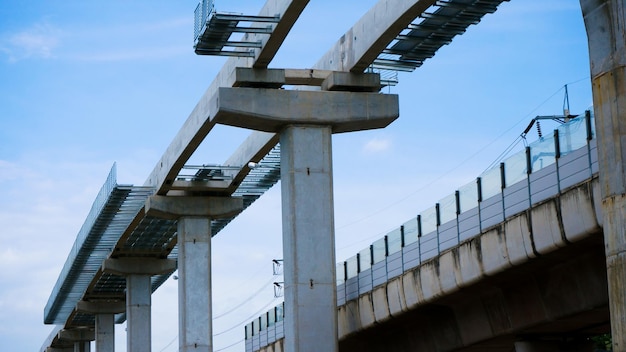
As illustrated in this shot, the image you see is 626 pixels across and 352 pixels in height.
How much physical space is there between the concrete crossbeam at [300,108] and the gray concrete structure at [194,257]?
41.4 ft

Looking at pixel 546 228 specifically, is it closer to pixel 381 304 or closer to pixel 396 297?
pixel 396 297

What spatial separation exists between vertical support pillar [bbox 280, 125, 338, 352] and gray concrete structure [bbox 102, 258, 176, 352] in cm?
2694

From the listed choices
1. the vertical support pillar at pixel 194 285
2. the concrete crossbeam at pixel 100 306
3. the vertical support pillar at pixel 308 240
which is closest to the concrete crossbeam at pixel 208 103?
the vertical support pillar at pixel 194 285

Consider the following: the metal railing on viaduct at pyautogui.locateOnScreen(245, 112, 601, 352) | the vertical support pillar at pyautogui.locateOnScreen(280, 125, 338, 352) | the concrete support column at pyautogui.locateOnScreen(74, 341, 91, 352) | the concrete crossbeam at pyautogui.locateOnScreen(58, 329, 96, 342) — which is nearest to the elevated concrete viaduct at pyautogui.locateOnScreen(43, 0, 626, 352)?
the vertical support pillar at pyautogui.locateOnScreen(280, 125, 338, 352)

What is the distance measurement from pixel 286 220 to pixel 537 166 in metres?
9.42

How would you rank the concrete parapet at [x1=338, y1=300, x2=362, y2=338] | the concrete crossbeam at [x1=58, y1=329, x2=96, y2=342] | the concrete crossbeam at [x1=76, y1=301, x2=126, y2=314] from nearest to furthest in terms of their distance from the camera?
the concrete parapet at [x1=338, y1=300, x2=362, y2=338], the concrete crossbeam at [x1=76, y1=301, x2=126, y2=314], the concrete crossbeam at [x1=58, y1=329, x2=96, y2=342]

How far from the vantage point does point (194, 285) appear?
47.7 meters

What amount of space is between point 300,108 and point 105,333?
149 ft

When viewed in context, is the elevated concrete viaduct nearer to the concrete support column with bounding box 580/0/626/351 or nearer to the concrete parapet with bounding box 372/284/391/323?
the concrete parapet with bounding box 372/284/391/323

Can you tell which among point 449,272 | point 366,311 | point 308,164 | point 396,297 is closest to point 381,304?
point 396,297

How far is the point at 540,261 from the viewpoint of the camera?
27.2m

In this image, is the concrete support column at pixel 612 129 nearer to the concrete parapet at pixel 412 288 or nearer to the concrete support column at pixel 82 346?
the concrete parapet at pixel 412 288

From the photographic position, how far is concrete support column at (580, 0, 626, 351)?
56.2 ft

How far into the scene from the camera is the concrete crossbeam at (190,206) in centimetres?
4797
